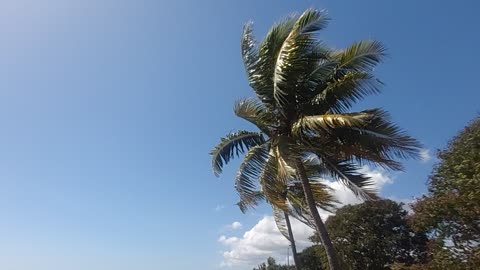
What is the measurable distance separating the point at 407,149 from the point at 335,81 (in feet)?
8.45

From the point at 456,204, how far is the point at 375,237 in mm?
20844

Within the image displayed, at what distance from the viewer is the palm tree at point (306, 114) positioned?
10.9 meters

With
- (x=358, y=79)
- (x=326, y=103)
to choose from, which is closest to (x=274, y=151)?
(x=326, y=103)

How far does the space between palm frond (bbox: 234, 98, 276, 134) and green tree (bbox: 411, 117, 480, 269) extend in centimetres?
694

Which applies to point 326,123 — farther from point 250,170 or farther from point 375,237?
point 375,237

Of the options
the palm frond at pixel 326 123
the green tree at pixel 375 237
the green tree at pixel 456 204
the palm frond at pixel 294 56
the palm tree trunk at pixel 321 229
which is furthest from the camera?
the green tree at pixel 375 237

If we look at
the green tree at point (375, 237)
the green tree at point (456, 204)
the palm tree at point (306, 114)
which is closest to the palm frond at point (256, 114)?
the palm tree at point (306, 114)

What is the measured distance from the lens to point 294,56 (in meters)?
11.2

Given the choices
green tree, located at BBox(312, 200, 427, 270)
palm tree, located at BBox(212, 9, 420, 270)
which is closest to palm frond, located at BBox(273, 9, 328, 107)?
palm tree, located at BBox(212, 9, 420, 270)

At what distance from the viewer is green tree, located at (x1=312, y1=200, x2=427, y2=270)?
33.8 metres

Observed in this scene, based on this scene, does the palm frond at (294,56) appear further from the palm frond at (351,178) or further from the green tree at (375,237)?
the green tree at (375,237)

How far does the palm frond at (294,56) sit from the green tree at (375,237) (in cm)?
2457

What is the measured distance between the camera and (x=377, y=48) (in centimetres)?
1155

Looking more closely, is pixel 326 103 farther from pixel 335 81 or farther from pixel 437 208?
pixel 437 208
